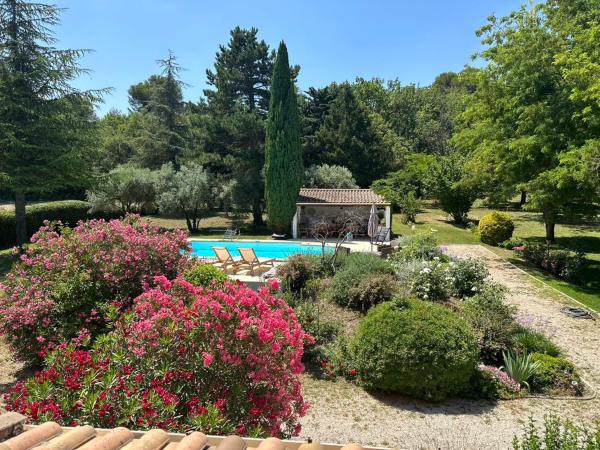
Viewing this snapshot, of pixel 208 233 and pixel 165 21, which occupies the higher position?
pixel 165 21

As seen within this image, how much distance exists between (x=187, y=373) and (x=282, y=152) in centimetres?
2137

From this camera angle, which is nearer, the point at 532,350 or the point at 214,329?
the point at 214,329

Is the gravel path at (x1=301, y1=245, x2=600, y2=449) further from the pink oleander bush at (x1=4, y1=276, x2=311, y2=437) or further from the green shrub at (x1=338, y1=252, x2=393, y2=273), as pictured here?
the green shrub at (x1=338, y1=252, x2=393, y2=273)

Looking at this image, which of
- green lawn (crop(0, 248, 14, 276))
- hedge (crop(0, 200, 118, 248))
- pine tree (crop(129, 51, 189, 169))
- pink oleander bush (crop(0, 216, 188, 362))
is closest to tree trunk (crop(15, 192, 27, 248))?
green lawn (crop(0, 248, 14, 276))

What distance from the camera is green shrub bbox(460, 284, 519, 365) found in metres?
7.25

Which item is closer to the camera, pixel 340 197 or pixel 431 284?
pixel 431 284

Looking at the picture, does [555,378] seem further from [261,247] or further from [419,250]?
[261,247]

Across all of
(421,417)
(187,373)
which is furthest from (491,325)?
(187,373)

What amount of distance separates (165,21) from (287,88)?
1331 cm

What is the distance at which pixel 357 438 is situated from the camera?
4980 millimetres

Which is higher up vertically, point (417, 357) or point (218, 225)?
point (218, 225)

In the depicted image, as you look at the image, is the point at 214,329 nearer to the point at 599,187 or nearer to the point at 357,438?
the point at 357,438

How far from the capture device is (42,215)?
2211cm

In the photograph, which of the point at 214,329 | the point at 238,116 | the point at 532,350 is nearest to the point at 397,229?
the point at 238,116
